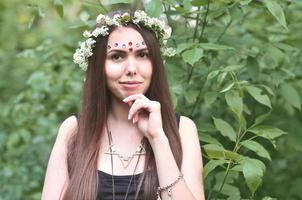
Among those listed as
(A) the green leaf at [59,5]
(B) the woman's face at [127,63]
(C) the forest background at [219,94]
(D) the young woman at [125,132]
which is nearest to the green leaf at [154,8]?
(C) the forest background at [219,94]

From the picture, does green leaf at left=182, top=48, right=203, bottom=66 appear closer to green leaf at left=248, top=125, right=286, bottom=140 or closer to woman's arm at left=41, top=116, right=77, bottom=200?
green leaf at left=248, top=125, right=286, bottom=140

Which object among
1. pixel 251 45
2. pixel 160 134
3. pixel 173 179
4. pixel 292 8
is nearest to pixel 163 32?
pixel 160 134

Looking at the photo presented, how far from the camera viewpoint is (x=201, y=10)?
2.91m

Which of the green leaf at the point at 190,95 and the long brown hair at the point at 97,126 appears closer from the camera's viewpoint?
the long brown hair at the point at 97,126

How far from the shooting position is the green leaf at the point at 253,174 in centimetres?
236

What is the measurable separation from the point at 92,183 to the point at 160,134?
0.30m

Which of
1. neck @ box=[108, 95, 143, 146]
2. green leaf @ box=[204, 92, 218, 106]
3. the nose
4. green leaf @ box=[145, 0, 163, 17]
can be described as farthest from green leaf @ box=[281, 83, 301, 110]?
the nose

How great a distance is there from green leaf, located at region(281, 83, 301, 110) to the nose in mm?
996

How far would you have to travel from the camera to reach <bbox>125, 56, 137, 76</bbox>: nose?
2.41m

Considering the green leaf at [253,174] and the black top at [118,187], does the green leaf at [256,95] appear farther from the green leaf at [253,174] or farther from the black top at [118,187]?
the black top at [118,187]

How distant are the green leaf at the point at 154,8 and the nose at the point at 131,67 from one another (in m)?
0.36

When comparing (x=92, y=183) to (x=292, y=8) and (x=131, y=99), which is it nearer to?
(x=131, y=99)

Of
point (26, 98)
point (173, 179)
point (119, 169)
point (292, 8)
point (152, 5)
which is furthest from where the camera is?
point (26, 98)

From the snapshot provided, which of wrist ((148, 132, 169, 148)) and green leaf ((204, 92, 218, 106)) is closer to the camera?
wrist ((148, 132, 169, 148))
